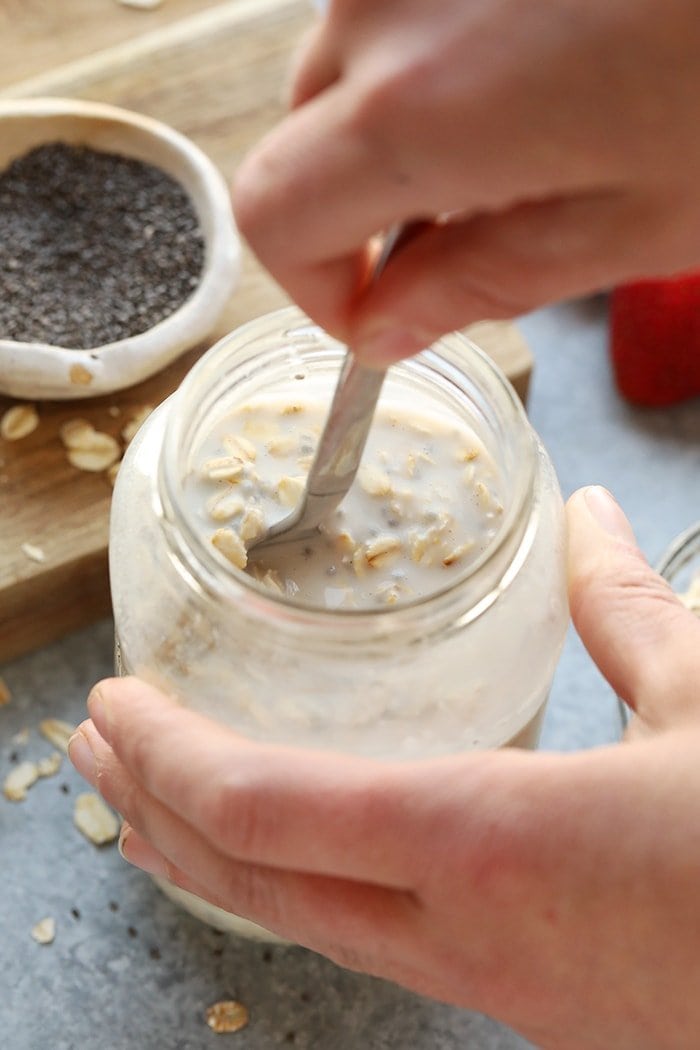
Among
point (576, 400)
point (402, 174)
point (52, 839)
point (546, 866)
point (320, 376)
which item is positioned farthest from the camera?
point (576, 400)

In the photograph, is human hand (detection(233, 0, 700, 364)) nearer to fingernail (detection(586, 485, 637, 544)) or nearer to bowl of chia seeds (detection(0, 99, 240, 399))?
fingernail (detection(586, 485, 637, 544))

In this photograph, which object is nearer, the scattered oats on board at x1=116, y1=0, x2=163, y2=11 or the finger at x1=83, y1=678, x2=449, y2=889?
the finger at x1=83, y1=678, x2=449, y2=889

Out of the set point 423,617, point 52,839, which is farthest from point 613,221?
point 52,839

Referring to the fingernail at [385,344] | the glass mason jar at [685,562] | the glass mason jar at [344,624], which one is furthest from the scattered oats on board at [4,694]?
the fingernail at [385,344]

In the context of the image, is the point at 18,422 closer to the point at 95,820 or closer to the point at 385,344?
the point at 95,820

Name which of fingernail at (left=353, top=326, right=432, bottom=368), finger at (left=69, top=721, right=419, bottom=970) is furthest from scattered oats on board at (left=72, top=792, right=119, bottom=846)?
fingernail at (left=353, top=326, right=432, bottom=368)

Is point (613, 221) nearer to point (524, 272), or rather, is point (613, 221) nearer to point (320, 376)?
point (524, 272)
